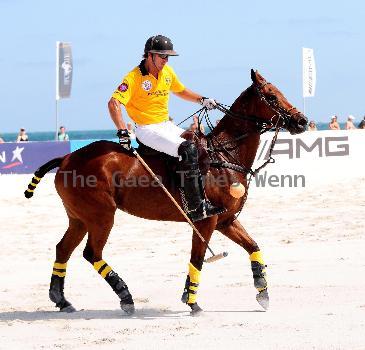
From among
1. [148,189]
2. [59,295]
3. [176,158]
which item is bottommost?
[59,295]

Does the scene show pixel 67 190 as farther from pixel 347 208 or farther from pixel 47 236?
pixel 347 208

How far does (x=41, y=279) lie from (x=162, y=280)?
1680 millimetres

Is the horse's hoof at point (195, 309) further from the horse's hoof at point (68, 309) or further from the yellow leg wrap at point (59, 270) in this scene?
the yellow leg wrap at point (59, 270)

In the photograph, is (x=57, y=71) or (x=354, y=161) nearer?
(x=354, y=161)

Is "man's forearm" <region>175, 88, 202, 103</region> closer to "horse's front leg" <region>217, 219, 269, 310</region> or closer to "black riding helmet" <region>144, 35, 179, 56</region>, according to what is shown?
"black riding helmet" <region>144, 35, 179, 56</region>

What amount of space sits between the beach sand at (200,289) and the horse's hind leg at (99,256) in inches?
7.4

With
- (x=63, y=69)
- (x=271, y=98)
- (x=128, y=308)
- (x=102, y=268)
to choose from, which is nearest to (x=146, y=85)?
(x=271, y=98)

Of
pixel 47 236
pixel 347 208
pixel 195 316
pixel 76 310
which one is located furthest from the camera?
pixel 347 208

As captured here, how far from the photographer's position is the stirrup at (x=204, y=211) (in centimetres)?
904

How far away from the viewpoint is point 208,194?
9180 millimetres

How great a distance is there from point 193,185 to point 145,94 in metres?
1.11

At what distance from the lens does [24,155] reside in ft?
77.0

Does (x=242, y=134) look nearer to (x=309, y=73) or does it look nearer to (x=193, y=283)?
(x=193, y=283)

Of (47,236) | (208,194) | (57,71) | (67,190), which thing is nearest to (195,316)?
(208,194)
